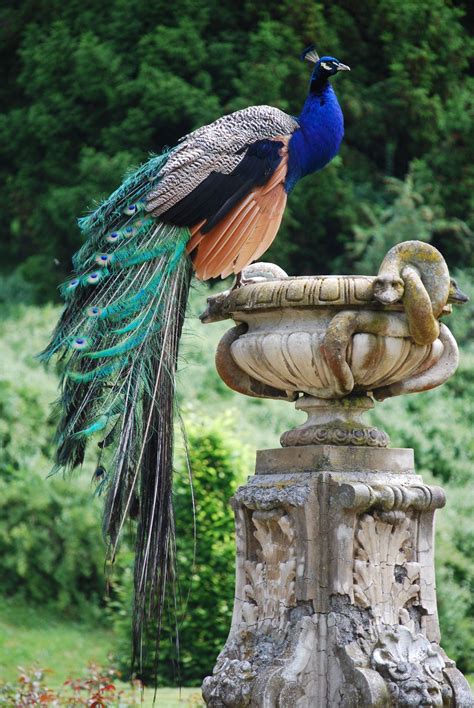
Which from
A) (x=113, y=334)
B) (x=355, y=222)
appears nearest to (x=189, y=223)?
(x=113, y=334)

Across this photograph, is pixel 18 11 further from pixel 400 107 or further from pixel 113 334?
pixel 113 334

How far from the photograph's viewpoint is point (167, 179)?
516cm

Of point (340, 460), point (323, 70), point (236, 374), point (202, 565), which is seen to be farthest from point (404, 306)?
point (202, 565)

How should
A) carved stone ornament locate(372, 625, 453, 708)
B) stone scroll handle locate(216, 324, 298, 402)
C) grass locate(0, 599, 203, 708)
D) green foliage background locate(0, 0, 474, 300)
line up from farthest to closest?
green foliage background locate(0, 0, 474, 300) < grass locate(0, 599, 203, 708) < stone scroll handle locate(216, 324, 298, 402) < carved stone ornament locate(372, 625, 453, 708)

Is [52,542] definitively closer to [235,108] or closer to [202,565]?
[202,565]

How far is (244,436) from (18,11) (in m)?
10.0

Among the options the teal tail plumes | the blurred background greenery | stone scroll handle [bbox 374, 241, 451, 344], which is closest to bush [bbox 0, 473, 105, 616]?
the blurred background greenery

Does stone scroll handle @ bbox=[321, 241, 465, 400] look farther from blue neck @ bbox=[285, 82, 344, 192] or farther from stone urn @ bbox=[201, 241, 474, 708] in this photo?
blue neck @ bbox=[285, 82, 344, 192]

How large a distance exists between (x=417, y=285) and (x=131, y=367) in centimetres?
114

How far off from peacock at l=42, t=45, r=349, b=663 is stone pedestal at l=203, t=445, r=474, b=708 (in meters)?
0.38

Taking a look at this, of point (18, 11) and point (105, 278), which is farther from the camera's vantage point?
point (18, 11)

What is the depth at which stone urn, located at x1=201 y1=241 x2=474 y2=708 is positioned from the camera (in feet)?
14.5

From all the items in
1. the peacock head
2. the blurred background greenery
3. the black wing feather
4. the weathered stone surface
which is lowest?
the weathered stone surface

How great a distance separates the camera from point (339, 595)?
4.46 meters
